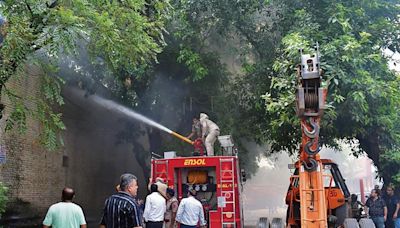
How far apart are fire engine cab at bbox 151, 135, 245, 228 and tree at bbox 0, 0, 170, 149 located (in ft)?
8.26

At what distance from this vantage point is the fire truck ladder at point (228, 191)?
1013cm

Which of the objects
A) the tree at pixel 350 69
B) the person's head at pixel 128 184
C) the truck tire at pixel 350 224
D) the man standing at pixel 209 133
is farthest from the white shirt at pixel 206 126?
the person's head at pixel 128 184

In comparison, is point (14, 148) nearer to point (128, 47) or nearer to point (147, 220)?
point (128, 47)

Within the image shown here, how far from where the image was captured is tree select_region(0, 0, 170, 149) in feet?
25.9

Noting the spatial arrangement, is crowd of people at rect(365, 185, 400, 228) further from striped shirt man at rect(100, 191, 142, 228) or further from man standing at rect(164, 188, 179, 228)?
striped shirt man at rect(100, 191, 142, 228)

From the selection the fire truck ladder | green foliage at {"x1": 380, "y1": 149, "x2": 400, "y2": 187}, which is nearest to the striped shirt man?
the fire truck ladder

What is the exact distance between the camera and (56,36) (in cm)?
788

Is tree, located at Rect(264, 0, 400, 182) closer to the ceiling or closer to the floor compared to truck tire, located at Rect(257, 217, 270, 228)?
closer to the ceiling

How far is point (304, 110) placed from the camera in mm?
6734

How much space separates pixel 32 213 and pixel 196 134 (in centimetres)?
594

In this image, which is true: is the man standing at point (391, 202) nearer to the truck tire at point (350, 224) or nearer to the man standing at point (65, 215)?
the truck tire at point (350, 224)

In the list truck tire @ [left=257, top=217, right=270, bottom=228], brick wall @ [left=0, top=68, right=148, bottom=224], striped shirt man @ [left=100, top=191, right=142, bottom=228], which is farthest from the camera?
brick wall @ [left=0, top=68, right=148, bottom=224]

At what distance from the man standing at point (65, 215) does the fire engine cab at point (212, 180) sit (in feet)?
16.2

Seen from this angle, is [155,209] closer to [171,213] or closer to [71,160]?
[171,213]
